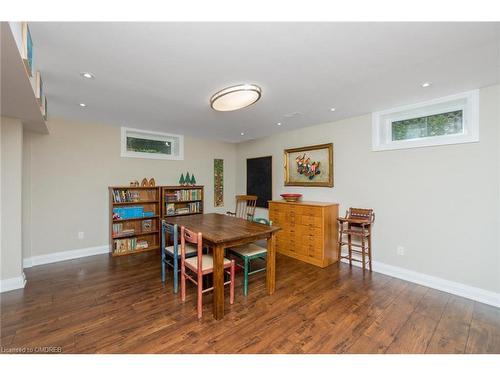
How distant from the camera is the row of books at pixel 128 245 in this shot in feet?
12.7

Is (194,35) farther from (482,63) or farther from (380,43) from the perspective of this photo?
(482,63)

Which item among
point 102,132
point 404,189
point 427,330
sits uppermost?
point 102,132

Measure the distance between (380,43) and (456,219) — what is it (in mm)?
2345

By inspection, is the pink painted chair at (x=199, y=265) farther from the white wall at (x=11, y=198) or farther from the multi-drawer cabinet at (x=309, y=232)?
the white wall at (x=11, y=198)

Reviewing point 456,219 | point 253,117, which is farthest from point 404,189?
point 253,117

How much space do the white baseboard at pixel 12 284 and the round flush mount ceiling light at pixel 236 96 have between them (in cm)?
325

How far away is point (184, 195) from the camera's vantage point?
15.6 feet

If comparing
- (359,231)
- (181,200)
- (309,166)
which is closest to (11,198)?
(181,200)

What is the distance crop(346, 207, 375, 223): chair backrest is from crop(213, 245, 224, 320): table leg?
91.8 inches

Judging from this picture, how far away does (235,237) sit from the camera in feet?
7.11

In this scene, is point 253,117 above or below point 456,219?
above

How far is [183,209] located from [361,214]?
3573 millimetres

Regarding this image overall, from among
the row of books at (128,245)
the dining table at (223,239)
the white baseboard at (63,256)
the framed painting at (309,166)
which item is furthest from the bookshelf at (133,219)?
the framed painting at (309,166)

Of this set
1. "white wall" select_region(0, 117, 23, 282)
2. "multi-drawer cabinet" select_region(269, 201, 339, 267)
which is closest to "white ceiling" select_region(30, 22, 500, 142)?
"white wall" select_region(0, 117, 23, 282)
